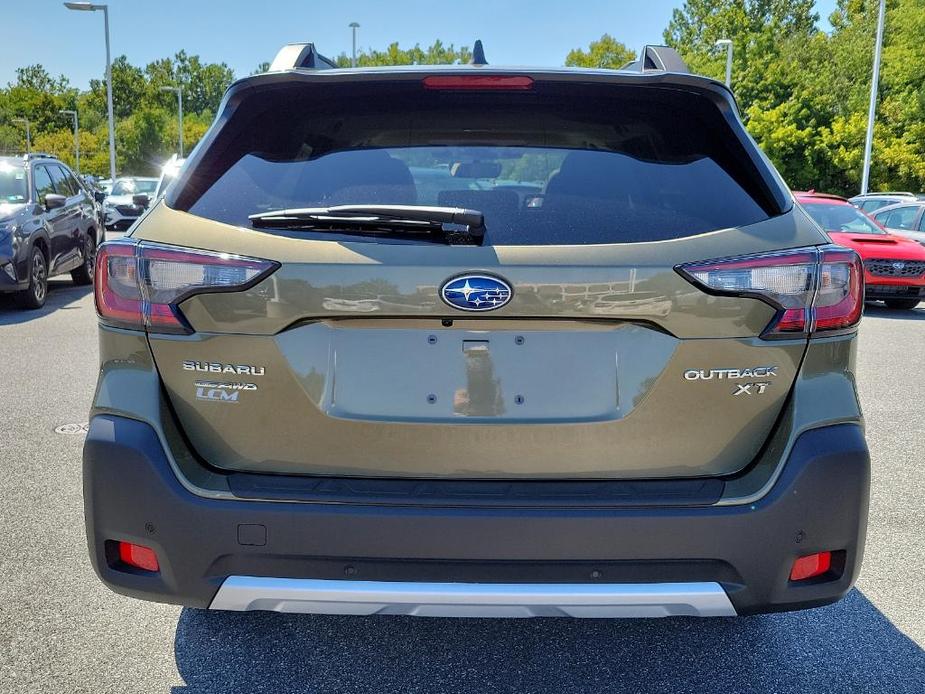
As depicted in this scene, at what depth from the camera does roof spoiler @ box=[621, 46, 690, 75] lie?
301 centimetres

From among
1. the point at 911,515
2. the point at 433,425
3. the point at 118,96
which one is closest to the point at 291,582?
the point at 433,425

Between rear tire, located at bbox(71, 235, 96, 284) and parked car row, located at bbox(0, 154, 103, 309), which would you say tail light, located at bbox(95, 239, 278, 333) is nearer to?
parked car row, located at bbox(0, 154, 103, 309)

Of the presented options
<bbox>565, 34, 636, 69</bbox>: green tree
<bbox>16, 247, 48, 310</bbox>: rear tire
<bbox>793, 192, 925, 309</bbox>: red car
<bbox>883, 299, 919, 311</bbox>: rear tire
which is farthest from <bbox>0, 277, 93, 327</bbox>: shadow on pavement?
<bbox>565, 34, 636, 69</bbox>: green tree

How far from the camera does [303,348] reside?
7.68 feet

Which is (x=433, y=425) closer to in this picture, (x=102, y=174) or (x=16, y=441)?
(x=16, y=441)

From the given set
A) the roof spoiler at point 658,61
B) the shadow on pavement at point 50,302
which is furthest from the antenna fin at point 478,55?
the shadow on pavement at point 50,302

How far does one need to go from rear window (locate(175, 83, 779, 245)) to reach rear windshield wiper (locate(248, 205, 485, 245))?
0.03 m

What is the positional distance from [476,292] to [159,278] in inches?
32.1

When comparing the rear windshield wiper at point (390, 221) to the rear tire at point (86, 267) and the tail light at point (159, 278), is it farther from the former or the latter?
the rear tire at point (86, 267)

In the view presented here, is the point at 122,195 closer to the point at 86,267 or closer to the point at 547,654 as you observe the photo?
the point at 86,267

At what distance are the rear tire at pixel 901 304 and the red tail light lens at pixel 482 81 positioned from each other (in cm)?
1303

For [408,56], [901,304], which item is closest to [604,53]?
[408,56]

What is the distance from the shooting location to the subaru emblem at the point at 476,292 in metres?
2.29

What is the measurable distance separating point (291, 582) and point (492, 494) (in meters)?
0.55
